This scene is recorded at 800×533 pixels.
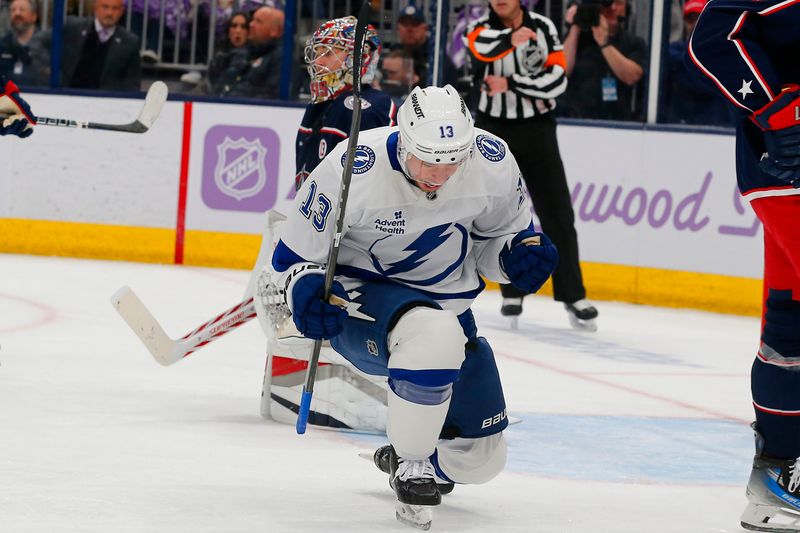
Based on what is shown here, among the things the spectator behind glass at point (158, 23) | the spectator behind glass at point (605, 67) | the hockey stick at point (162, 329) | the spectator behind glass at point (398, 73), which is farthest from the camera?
the spectator behind glass at point (158, 23)

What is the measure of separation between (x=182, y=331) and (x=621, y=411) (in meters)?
1.79

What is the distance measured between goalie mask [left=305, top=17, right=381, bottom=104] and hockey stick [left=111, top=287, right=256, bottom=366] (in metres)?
0.62

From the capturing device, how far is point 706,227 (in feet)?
21.3

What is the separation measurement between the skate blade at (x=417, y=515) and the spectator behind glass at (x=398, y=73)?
4.48 meters

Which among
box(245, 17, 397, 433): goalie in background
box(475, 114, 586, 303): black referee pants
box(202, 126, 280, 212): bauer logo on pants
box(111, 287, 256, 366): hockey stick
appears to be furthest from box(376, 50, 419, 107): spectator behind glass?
box(111, 287, 256, 366): hockey stick

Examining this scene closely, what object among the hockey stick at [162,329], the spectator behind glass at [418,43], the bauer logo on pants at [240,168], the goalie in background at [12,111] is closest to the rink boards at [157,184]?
the bauer logo on pants at [240,168]

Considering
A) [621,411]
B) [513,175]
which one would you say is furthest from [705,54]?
[621,411]

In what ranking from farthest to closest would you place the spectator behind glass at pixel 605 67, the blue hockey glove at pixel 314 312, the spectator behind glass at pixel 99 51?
the spectator behind glass at pixel 99 51 → the spectator behind glass at pixel 605 67 → the blue hockey glove at pixel 314 312

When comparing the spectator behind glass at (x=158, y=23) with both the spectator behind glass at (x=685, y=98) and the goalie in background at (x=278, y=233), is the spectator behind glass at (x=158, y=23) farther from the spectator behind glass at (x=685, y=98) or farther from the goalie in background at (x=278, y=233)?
the goalie in background at (x=278, y=233)

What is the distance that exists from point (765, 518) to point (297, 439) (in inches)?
46.2

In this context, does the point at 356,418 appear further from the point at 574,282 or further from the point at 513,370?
the point at 574,282

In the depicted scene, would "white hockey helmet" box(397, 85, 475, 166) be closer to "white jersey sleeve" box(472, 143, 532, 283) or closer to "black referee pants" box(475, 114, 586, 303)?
"white jersey sleeve" box(472, 143, 532, 283)

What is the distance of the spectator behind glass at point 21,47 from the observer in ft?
24.2

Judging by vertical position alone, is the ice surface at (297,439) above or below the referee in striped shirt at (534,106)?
below
